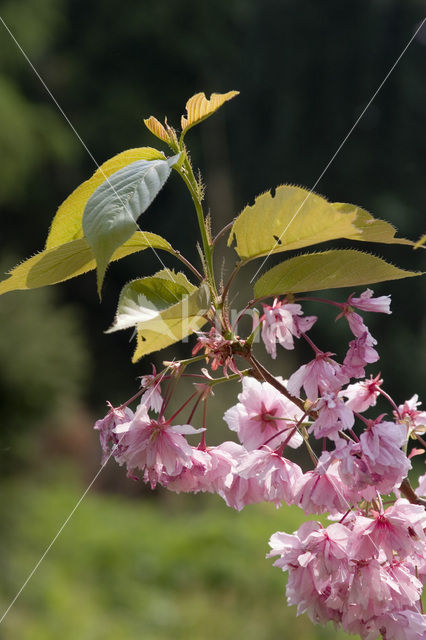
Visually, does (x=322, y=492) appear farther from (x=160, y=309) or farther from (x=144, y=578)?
(x=144, y=578)

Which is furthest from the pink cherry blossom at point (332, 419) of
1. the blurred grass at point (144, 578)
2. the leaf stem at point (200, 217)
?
the blurred grass at point (144, 578)

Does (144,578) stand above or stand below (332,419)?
below

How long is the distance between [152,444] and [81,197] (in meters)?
0.17

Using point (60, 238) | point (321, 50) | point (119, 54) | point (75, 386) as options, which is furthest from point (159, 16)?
point (60, 238)

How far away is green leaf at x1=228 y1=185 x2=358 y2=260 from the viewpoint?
0.39m

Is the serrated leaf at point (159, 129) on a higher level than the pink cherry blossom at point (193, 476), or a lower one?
higher

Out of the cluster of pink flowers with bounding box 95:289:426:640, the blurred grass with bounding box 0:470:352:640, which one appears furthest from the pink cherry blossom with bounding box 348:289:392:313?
the blurred grass with bounding box 0:470:352:640

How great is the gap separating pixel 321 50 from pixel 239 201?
6.60 ft

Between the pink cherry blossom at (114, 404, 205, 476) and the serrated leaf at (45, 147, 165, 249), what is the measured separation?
0.42 feet

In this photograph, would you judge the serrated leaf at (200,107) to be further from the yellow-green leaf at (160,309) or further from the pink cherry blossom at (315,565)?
the pink cherry blossom at (315,565)

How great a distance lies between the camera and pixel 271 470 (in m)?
0.46

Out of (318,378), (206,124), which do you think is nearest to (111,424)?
(318,378)

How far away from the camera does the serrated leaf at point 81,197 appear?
48cm

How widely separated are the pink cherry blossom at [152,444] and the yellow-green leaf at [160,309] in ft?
0.26
